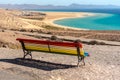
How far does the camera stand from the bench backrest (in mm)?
10898

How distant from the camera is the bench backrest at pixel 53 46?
10898mm

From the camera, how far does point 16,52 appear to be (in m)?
14.1

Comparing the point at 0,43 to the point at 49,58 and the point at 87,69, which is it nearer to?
the point at 49,58

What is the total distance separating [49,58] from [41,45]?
750 millimetres

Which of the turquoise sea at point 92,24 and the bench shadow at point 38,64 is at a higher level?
the bench shadow at point 38,64

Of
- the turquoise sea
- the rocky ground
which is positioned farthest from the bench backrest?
the turquoise sea

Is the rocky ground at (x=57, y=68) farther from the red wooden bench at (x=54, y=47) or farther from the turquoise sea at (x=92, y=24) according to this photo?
the turquoise sea at (x=92, y=24)

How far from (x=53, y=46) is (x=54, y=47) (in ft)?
0.17

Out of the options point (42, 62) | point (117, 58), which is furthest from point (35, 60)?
point (117, 58)

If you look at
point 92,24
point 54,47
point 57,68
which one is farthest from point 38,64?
point 92,24

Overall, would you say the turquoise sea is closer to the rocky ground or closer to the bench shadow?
the rocky ground

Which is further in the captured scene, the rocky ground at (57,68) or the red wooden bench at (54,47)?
the red wooden bench at (54,47)

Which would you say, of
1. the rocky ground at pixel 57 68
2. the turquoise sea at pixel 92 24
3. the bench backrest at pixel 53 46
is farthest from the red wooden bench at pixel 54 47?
the turquoise sea at pixel 92 24

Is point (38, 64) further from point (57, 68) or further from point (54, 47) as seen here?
point (57, 68)
